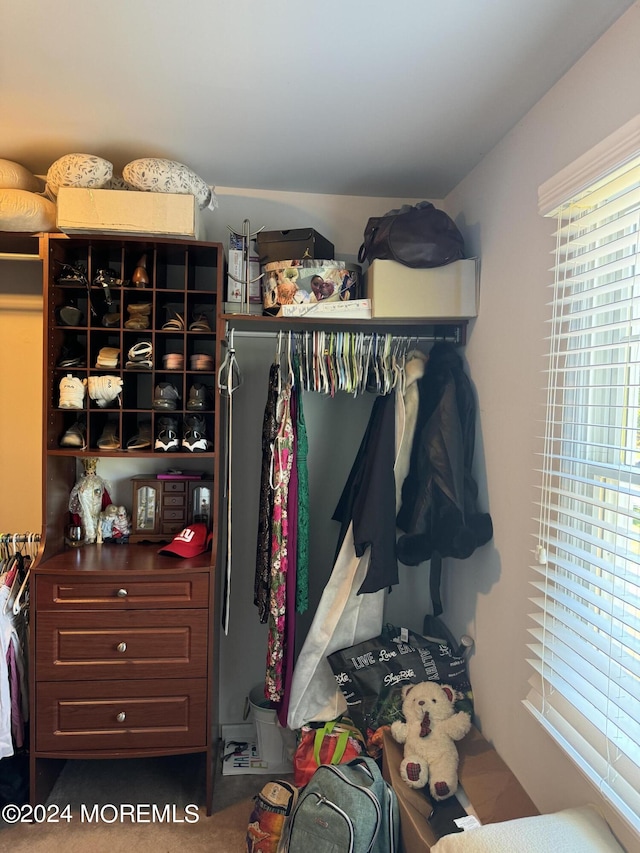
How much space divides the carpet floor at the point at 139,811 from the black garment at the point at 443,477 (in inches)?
44.6

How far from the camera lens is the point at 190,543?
2.21 m

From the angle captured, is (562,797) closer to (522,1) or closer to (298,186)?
(522,1)

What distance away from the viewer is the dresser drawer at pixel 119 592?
2.03 metres

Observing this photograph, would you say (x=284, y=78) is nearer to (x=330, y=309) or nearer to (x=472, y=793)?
(x=330, y=309)

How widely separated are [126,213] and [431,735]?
2059 mm

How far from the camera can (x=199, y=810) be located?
2.12 meters

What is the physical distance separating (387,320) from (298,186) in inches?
29.3

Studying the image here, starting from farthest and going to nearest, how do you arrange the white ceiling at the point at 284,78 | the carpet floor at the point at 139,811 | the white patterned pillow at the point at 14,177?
the white patterned pillow at the point at 14,177 → the carpet floor at the point at 139,811 → the white ceiling at the point at 284,78

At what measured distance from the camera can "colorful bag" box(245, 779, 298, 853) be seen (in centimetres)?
183

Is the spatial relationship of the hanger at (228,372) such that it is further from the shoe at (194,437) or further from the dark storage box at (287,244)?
the dark storage box at (287,244)

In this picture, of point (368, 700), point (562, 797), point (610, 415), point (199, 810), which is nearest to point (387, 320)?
point (610, 415)

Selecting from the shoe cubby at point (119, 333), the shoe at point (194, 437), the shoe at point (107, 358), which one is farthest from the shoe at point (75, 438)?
the shoe at point (194, 437)

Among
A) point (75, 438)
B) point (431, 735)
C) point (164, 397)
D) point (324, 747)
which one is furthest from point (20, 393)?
point (431, 735)

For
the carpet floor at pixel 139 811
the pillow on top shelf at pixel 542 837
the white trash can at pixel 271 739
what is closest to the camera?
the pillow on top shelf at pixel 542 837
